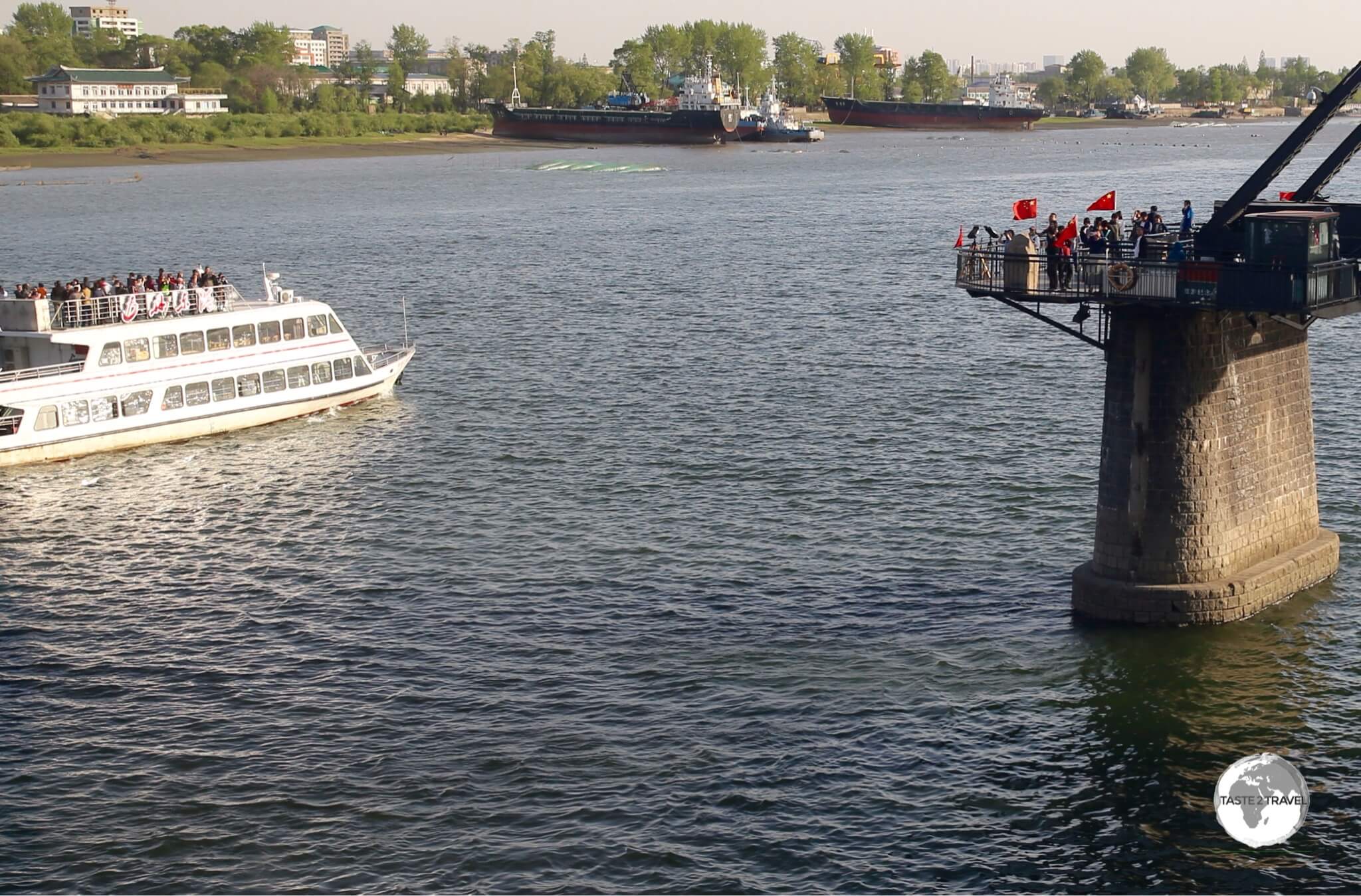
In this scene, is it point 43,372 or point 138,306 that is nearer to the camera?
point 43,372

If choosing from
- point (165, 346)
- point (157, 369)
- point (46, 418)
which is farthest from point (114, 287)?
point (46, 418)

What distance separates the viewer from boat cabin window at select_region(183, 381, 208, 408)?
61250mm

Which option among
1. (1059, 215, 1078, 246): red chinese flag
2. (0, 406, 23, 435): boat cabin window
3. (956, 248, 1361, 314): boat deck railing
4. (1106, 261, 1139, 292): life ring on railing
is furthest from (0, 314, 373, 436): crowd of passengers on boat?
(1106, 261, 1139, 292): life ring on railing

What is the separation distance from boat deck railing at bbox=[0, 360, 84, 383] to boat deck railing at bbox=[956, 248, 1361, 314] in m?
35.6

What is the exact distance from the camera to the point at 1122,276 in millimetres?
Answer: 35438

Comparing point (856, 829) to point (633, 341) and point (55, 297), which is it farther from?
point (633, 341)

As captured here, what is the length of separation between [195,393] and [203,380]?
1.98 ft

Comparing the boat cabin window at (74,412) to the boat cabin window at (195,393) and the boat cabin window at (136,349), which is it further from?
the boat cabin window at (195,393)

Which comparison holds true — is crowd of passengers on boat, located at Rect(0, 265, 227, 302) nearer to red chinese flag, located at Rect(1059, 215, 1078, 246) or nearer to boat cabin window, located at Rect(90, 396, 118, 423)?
boat cabin window, located at Rect(90, 396, 118, 423)

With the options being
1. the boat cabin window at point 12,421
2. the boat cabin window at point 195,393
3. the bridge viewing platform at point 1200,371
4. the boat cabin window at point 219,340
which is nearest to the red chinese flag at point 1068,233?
the bridge viewing platform at point 1200,371

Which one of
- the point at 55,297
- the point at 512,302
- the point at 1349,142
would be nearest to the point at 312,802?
the point at 1349,142

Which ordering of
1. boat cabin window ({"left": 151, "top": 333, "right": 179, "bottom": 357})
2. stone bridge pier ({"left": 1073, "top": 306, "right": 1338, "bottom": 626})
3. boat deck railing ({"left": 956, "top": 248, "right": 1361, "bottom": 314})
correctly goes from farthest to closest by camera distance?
1. boat cabin window ({"left": 151, "top": 333, "right": 179, "bottom": 357})
2. stone bridge pier ({"left": 1073, "top": 306, "right": 1338, "bottom": 626})
3. boat deck railing ({"left": 956, "top": 248, "right": 1361, "bottom": 314})

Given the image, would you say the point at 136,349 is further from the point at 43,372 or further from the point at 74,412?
the point at 74,412

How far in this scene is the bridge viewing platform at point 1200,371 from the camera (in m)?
35.0
